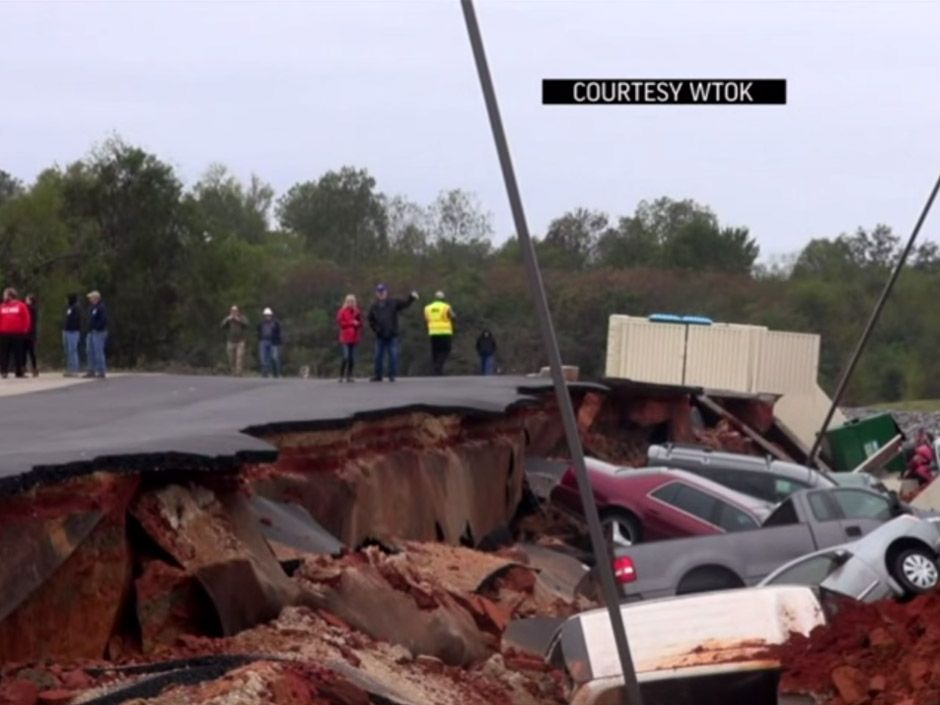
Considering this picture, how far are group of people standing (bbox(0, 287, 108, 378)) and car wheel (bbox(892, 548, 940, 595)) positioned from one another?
67.7ft

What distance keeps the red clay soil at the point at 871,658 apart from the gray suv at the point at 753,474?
17131mm

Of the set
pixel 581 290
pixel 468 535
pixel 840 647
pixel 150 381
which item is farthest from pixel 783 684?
pixel 581 290

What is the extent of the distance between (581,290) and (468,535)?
48963 millimetres

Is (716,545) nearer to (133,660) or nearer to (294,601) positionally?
(294,601)

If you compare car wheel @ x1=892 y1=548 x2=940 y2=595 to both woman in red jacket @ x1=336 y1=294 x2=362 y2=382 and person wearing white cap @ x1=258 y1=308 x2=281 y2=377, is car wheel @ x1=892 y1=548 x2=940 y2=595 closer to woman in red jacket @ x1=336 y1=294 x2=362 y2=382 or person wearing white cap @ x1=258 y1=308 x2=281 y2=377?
woman in red jacket @ x1=336 y1=294 x2=362 y2=382

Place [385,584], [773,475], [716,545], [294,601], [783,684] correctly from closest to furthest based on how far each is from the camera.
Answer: [783,684] < [294,601] < [385,584] < [716,545] < [773,475]

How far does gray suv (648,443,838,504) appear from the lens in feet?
97.9

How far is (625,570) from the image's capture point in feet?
74.4

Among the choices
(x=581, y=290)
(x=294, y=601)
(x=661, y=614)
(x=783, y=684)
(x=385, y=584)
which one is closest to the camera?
(x=783, y=684)

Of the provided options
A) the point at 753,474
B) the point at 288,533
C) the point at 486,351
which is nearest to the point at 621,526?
the point at 753,474

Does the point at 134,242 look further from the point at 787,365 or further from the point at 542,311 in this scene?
the point at 542,311

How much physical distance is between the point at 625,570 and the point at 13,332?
17623 millimetres

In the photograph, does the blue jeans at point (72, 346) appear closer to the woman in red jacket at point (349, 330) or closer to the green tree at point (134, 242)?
the woman in red jacket at point (349, 330)

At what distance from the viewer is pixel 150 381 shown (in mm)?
34781
